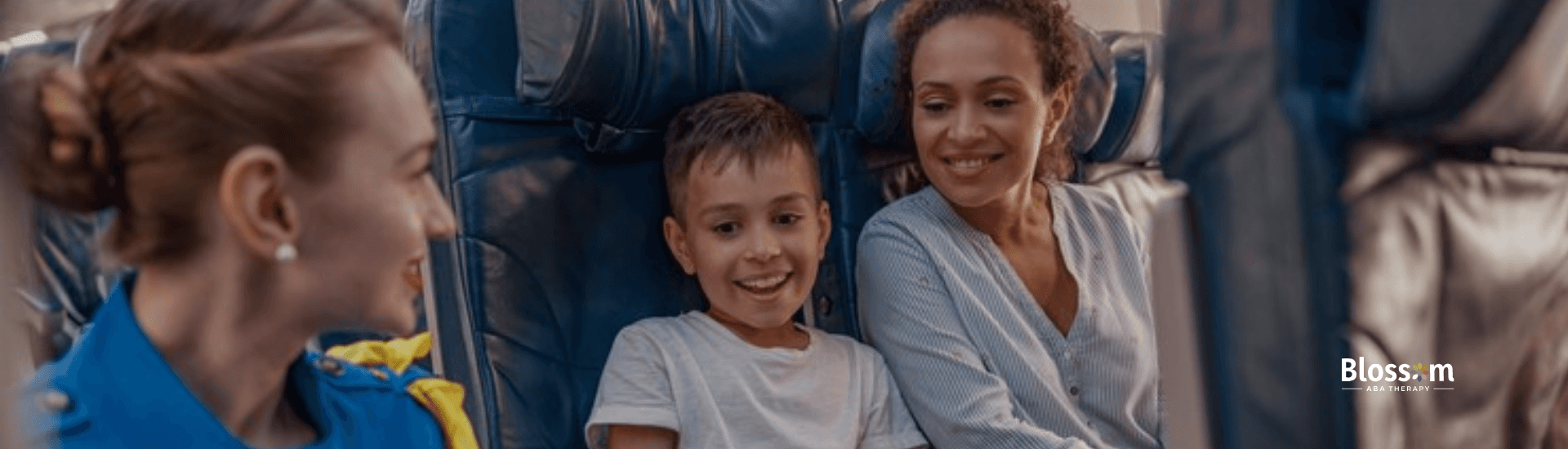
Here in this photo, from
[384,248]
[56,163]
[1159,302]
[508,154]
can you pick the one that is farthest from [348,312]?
[508,154]

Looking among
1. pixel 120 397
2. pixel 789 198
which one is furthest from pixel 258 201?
pixel 789 198

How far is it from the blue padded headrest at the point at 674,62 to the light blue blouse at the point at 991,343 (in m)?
0.18

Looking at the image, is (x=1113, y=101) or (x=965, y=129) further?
(x=1113, y=101)

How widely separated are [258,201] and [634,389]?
926 mm

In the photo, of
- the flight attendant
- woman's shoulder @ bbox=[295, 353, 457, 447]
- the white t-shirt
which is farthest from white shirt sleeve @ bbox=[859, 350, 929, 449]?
the flight attendant

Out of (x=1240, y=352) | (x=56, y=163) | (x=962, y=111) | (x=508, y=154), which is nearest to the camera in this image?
(x=1240, y=352)

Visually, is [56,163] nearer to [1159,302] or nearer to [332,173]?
[332,173]

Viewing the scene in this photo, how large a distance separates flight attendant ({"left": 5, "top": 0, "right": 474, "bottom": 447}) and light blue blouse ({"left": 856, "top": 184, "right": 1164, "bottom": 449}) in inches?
38.6

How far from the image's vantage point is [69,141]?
2.58ft

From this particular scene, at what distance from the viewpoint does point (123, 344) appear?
0.86 meters

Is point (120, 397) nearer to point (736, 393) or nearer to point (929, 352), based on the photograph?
point (736, 393)

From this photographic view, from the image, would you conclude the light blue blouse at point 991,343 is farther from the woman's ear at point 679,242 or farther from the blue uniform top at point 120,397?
the blue uniform top at point 120,397

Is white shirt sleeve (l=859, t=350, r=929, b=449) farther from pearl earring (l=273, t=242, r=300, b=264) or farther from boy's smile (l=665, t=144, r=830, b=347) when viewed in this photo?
pearl earring (l=273, t=242, r=300, b=264)

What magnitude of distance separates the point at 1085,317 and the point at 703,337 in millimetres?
442
